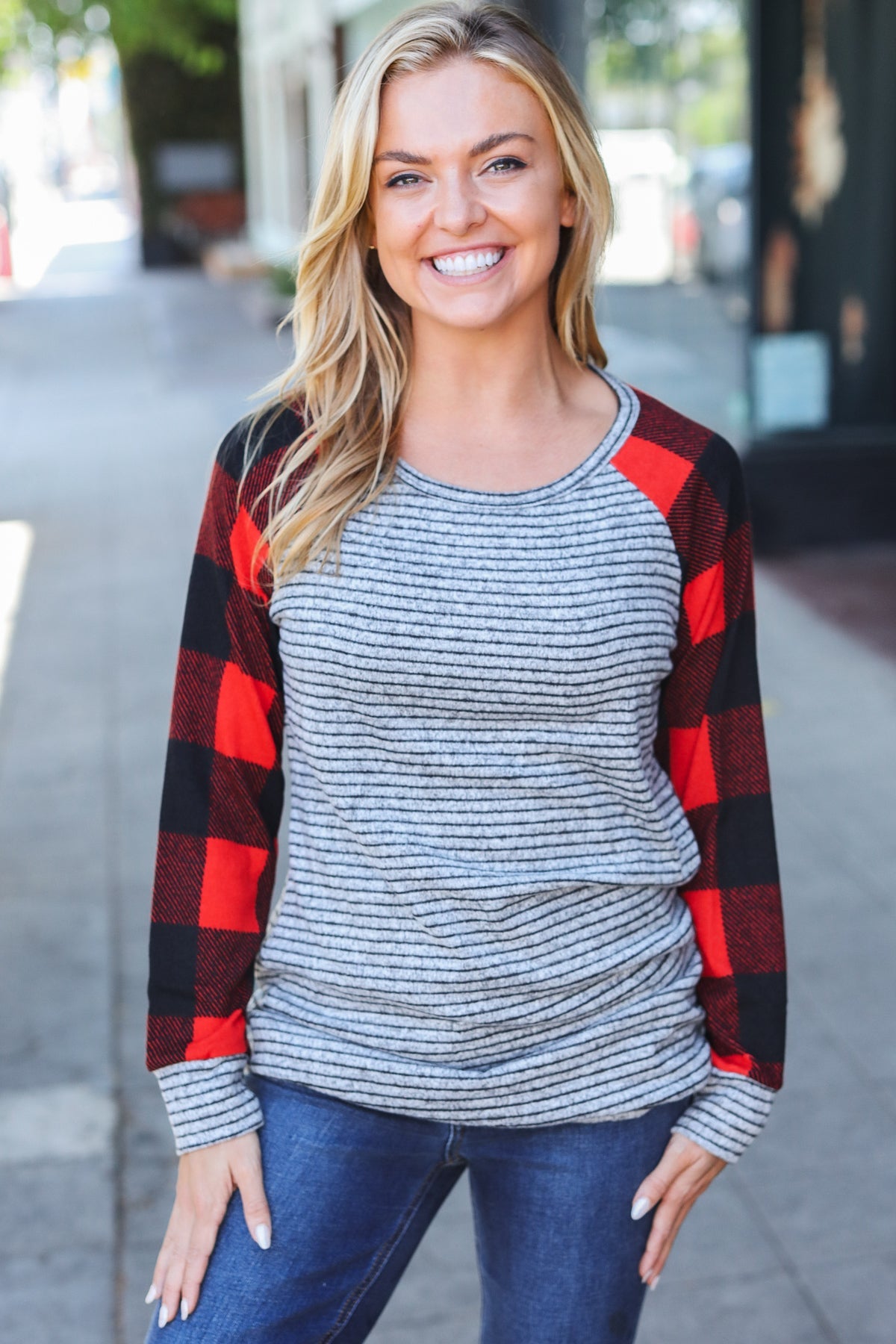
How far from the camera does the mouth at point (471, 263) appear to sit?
176 centimetres

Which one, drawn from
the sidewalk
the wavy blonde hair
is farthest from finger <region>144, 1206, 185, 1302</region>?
the sidewalk

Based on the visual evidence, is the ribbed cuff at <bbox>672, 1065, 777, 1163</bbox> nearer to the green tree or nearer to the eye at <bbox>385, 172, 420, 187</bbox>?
the eye at <bbox>385, 172, 420, 187</bbox>

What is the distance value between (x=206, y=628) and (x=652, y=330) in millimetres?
7893

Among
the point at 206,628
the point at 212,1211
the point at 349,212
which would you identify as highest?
the point at 349,212

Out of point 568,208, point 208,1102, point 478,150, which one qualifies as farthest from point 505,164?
point 208,1102

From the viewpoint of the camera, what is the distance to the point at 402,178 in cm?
178

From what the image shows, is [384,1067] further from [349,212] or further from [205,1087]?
[349,212]

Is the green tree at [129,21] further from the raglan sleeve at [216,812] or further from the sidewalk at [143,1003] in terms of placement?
the raglan sleeve at [216,812]

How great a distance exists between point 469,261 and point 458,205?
0.06 meters

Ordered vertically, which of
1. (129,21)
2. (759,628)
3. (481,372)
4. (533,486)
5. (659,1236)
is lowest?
(759,628)

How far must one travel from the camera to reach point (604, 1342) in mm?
1750

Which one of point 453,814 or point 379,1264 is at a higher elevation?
point 453,814

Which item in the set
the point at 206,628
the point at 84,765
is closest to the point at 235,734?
the point at 206,628

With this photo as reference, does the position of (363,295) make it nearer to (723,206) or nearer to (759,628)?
(759,628)
